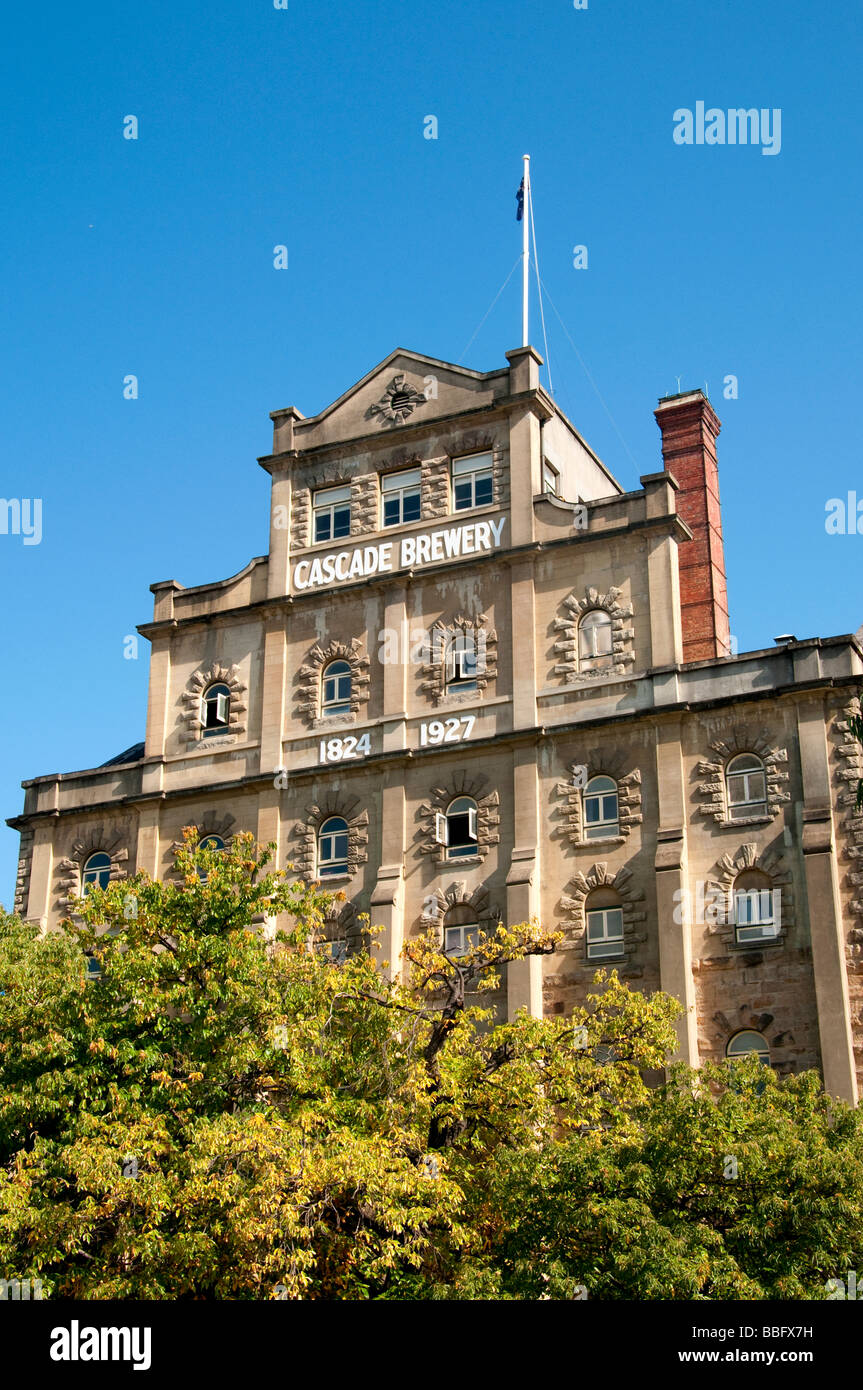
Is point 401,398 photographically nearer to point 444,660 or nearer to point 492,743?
point 444,660

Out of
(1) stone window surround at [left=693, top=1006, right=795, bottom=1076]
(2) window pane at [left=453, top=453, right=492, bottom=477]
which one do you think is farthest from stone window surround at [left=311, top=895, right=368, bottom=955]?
(2) window pane at [left=453, top=453, right=492, bottom=477]

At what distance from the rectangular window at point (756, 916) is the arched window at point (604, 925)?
112 inches

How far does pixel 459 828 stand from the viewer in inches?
1644

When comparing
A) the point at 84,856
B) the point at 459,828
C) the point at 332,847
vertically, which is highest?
the point at 84,856

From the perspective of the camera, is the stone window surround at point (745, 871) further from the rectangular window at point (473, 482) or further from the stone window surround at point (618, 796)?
the rectangular window at point (473, 482)


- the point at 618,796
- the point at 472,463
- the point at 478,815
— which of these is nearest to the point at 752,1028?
the point at 618,796

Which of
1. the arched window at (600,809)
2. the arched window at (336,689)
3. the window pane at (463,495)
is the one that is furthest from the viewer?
the window pane at (463,495)

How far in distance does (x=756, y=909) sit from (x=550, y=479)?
14.0 metres

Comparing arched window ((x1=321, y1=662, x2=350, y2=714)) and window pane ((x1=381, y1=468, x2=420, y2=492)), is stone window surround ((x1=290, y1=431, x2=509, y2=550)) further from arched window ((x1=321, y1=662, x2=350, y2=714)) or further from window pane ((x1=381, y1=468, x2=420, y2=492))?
arched window ((x1=321, y1=662, x2=350, y2=714))

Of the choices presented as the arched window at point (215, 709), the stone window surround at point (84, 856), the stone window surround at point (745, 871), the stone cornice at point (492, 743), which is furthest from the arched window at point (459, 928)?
the stone window surround at point (84, 856)

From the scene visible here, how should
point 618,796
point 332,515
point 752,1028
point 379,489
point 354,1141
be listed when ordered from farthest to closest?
point 332,515 < point 379,489 < point 618,796 < point 752,1028 < point 354,1141

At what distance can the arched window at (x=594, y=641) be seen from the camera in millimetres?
41438
